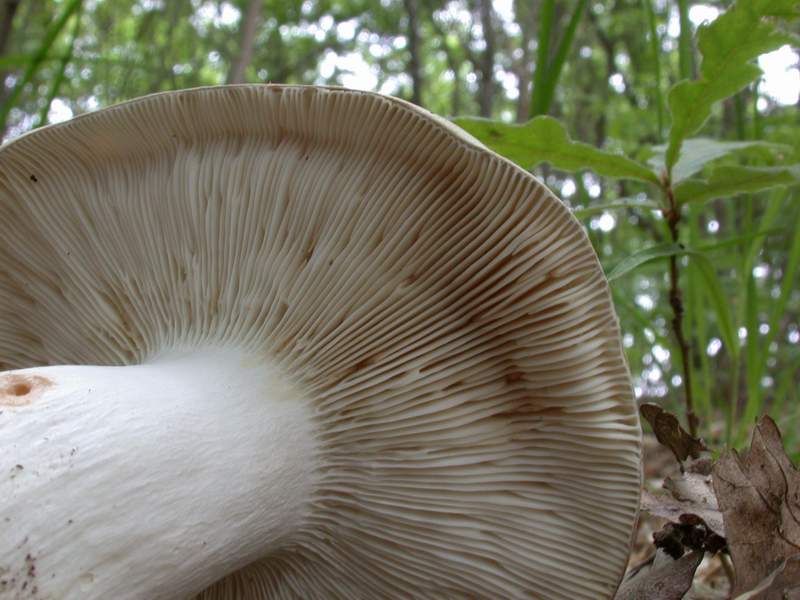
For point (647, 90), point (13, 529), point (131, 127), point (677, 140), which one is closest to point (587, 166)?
point (677, 140)

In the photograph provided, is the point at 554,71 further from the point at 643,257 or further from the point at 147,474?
the point at 147,474

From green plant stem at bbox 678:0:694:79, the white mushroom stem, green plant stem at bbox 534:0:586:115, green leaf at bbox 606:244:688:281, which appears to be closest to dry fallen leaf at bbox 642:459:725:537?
green leaf at bbox 606:244:688:281

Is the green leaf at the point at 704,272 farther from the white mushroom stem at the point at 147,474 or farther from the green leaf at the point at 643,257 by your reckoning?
the white mushroom stem at the point at 147,474

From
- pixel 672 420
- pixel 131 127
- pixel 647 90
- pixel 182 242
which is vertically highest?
pixel 647 90

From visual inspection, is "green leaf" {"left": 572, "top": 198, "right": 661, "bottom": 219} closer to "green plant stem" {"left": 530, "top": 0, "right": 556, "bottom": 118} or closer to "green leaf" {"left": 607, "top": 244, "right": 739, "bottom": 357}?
"green leaf" {"left": 607, "top": 244, "right": 739, "bottom": 357}

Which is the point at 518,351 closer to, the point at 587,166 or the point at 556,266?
the point at 556,266

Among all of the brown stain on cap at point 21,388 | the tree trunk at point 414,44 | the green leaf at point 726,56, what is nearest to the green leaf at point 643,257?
the green leaf at point 726,56
